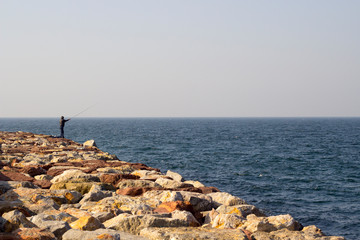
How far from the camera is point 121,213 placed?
205 inches

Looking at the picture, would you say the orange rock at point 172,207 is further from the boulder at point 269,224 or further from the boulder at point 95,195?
the boulder at point 95,195

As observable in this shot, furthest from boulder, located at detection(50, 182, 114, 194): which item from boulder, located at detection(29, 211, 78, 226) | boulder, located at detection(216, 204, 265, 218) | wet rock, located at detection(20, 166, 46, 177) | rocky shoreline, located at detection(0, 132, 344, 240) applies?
boulder, located at detection(216, 204, 265, 218)

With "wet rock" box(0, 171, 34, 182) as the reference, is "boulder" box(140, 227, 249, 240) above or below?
below

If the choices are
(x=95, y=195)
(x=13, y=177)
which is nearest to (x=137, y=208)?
(x=95, y=195)

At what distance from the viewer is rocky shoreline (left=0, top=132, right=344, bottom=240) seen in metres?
3.94

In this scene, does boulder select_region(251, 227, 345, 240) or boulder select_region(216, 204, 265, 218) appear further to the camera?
boulder select_region(216, 204, 265, 218)

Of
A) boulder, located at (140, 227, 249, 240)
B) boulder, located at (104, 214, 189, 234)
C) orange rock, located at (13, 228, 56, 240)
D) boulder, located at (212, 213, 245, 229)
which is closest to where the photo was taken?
orange rock, located at (13, 228, 56, 240)

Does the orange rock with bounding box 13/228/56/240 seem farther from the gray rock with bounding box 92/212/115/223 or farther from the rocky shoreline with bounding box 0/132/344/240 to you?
the gray rock with bounding box 92/212/115/223

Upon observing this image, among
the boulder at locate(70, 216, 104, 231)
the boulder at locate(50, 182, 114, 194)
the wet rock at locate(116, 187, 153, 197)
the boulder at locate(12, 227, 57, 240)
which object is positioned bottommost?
the wet rock at locate(116, 187, 153, 197)

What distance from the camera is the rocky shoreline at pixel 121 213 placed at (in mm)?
3943

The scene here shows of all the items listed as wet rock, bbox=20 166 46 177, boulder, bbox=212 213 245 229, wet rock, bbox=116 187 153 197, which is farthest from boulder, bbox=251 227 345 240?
wet rock, bbox=20 166 46 177

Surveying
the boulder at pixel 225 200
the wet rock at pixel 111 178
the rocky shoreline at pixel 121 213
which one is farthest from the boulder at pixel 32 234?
the wet rock at pixel 111 178

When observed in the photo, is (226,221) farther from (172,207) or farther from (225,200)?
(225,200)

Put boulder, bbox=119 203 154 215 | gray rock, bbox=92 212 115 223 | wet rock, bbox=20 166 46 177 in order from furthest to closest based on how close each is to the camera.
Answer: wet rock, bbox=20 166 46 177
boulder, bbox=119 203 154 215
gray rock, bbox=92 212 115 223
